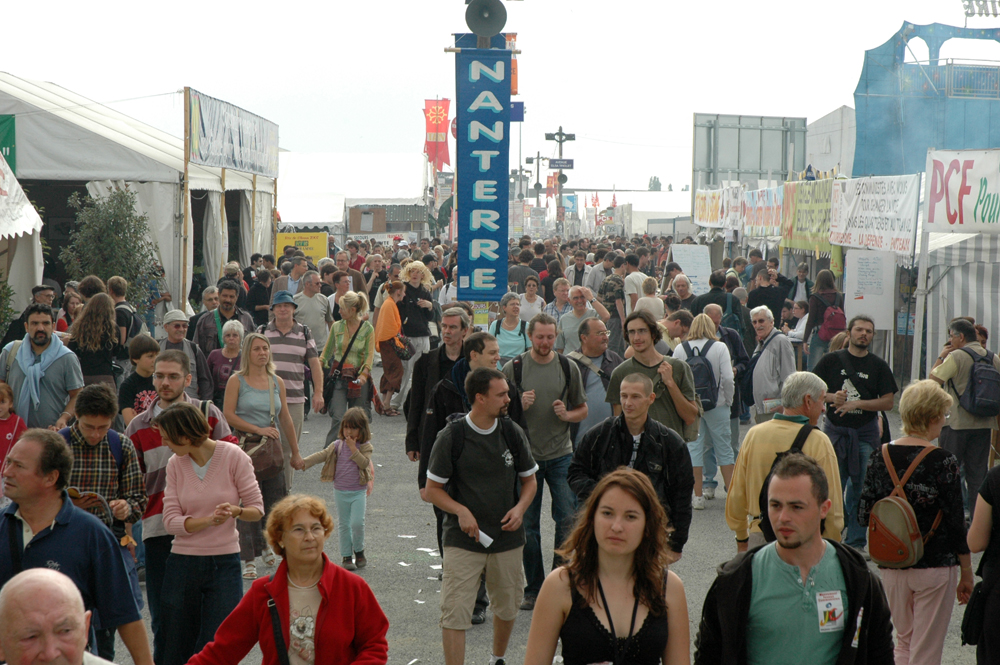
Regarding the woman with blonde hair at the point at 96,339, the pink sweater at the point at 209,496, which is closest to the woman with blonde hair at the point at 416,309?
the woman with blonde hair at the point at 96,339

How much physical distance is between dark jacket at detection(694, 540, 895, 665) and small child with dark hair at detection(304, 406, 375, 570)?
4219mm

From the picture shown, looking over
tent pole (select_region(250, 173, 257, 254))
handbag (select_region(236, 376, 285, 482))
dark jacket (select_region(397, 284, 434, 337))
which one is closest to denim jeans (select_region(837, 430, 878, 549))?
handbag (select_region(236, 376, 285, 482))

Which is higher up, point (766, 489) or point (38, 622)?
point (38, 622)

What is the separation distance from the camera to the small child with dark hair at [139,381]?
267 inches

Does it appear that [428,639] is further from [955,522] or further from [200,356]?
[200,356]

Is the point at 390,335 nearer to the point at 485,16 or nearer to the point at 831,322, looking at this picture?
the point at 485,16

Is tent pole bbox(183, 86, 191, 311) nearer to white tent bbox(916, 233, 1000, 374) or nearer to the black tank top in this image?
white tent bbox(916, 233, 1000, 374)

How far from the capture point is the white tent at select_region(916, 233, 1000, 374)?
36.3ft

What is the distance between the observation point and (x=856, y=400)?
758 centimetres

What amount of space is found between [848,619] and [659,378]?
Result: 348 cm

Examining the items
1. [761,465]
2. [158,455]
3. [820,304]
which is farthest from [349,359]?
[820,304]

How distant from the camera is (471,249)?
7.88 metres

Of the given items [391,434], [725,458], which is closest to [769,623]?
[725,458]

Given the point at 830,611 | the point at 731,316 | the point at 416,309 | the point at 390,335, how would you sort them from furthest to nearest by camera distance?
1. the point at 416,309
2. the point at 390,335
3. the point at 731,316
4. the point at 830,611
